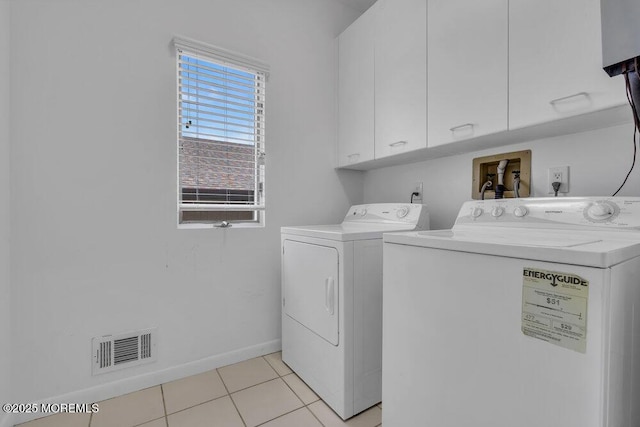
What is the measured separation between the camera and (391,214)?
190cm

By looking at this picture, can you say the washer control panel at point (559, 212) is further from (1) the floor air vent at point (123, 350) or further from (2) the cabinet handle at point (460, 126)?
(1) the floor air vent at point (123, 350)

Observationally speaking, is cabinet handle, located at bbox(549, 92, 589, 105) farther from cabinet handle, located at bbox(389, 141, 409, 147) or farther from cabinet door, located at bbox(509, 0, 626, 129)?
cabinet handle, located at bbox(389, 141, 409, 147)

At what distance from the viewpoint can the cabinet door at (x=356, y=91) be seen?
200 cm

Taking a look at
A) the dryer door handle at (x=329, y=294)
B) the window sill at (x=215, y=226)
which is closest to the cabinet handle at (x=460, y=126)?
the dryer door handle at (x=329, y=294)

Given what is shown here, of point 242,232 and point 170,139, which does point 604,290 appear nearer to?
point 242,232

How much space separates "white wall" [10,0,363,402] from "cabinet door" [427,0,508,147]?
1011 millimetres

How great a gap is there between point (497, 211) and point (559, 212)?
239mm

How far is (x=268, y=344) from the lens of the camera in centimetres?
204

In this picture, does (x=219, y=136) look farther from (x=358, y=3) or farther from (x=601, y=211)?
(x=601, y=211)

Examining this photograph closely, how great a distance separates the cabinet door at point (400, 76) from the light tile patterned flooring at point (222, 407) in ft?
4.90

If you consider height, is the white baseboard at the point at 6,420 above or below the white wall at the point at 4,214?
below

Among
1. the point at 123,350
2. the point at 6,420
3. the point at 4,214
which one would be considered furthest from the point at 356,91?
the point at 6,420

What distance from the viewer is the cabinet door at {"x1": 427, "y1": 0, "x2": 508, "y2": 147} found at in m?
1.31

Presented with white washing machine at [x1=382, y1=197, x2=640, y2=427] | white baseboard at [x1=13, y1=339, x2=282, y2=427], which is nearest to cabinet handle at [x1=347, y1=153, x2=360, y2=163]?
white washing machine at [x1=382, y1=197, x2=640, y2=427]
